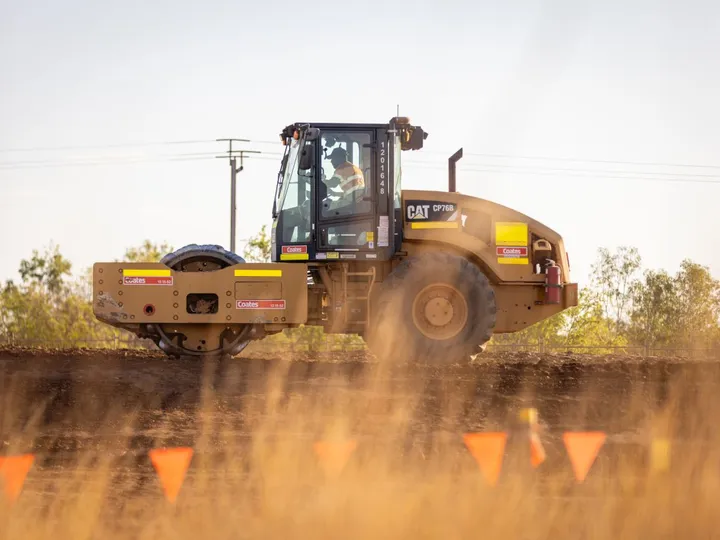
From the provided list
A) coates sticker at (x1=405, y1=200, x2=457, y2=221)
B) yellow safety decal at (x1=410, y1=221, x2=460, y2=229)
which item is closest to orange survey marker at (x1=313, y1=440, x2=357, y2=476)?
yellow safety decal at (x1=410, y1=221, x2=460, y2=229)

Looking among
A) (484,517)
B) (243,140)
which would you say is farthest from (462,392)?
(243,140)

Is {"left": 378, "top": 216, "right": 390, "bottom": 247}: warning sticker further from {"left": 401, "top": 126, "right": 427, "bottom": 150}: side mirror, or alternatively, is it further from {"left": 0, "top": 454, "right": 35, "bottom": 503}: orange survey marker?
{"left": 0, "top": 454, "right": 35, "bottom": 503}: orange survey marker

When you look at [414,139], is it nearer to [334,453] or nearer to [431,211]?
[431,211]

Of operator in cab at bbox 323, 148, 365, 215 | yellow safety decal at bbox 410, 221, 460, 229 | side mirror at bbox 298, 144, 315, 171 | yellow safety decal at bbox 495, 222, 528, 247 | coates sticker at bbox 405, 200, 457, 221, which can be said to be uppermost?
side mirror at bbox 298, 144, 315, 171

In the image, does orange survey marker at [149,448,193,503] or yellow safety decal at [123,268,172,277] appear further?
yellow safety decal at [123,268,172,277]

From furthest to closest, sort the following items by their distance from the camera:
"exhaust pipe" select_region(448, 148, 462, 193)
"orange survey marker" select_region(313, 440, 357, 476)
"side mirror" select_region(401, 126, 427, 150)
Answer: "exhaust pipe" select_region(448, 148, 462, 193)
"side mirror" select_region(401, 126, 427, 150)
"orange survey marker" select_region(313, 440, 357, 476)

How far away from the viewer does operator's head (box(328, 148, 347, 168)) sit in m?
14.0

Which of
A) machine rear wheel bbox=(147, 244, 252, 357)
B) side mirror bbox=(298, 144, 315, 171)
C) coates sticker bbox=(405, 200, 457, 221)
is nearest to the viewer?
side mirror bbox=(298, 144, 315, 171)

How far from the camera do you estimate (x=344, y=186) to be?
13969mm

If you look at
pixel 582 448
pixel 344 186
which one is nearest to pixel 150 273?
pixel 344 186

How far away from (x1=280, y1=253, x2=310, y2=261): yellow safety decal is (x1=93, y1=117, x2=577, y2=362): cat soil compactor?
17mm

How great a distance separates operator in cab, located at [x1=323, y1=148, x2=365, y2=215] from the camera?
14.0 m

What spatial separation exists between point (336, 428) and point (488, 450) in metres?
1.69

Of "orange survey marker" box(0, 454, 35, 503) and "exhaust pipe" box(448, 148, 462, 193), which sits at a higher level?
"exhaust pipe" box(448, 148, 462, 193)
